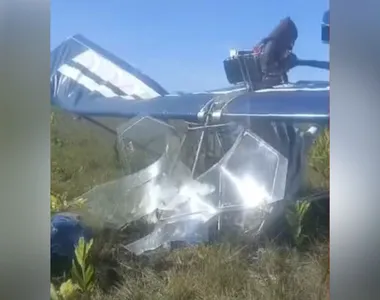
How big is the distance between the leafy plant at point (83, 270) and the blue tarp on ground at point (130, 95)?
1.04ft

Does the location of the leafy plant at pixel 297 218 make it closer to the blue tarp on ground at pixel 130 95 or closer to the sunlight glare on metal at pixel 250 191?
the sunlight glare on metal at pixel 250 191

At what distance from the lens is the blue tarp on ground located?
1365 mm

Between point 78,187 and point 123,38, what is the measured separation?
1.21ft

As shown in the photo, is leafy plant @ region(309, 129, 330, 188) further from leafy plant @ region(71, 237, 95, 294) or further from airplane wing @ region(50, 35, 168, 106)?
leafy plant @ region(71, 237, 95, 294)

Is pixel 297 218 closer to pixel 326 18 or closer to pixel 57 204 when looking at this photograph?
pixel 326 18

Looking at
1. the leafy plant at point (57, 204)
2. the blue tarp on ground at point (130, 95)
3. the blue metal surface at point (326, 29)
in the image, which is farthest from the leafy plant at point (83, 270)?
the blue metal surface at point (326, 29)

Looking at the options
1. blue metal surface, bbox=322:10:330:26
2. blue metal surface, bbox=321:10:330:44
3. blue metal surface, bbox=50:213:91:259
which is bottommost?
blue metal surface, bbox=50:213:91:259

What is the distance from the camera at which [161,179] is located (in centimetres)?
143

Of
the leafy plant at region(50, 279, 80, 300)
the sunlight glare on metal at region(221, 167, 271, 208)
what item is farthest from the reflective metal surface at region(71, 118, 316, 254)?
the leafy plant at region(50, 279, 80, 300)

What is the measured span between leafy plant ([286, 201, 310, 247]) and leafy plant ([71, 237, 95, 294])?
0.46 metres

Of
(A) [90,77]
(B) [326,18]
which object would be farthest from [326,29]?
(A) [90,77]

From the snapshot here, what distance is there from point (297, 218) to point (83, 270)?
0.51 metres

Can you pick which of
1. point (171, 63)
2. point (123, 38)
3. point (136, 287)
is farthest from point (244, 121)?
point (136, 287)

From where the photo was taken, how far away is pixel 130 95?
1.46m
